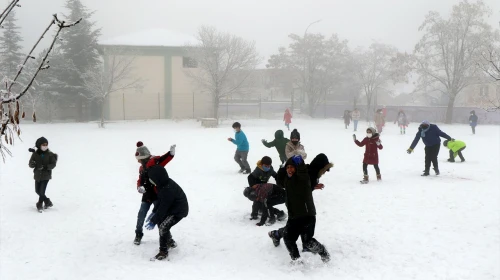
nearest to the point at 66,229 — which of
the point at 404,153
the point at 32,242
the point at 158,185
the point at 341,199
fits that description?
the point at 32,242

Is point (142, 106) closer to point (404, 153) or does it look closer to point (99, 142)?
point (99, 142)

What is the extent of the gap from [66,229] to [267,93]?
71049 millimetres

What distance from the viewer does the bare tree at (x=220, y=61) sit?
118 feet

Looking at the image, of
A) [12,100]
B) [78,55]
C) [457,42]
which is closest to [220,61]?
[78,55]

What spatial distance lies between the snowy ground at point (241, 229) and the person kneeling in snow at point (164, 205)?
40 centimetres

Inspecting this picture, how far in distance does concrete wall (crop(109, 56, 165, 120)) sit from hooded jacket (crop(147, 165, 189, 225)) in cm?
3462

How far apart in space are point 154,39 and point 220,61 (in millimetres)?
9643

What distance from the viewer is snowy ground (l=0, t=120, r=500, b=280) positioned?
593cm

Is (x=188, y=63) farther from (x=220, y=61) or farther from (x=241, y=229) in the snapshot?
(x=241, y=229)

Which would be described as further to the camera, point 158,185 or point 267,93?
point 267,93

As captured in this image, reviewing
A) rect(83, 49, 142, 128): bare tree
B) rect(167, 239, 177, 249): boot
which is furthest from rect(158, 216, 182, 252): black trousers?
rect(83, 49, 142, 128): bare tree

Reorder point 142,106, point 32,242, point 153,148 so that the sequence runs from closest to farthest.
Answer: point 32,242 → point 153,148 → point 142,106

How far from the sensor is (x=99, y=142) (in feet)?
70.6

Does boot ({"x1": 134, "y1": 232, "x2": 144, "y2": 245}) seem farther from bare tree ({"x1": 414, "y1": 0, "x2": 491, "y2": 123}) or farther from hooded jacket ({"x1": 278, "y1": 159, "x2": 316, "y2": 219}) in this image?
bare tree ({"x1": 414, "y1": 0, "x2": 491, "y2": 123})
